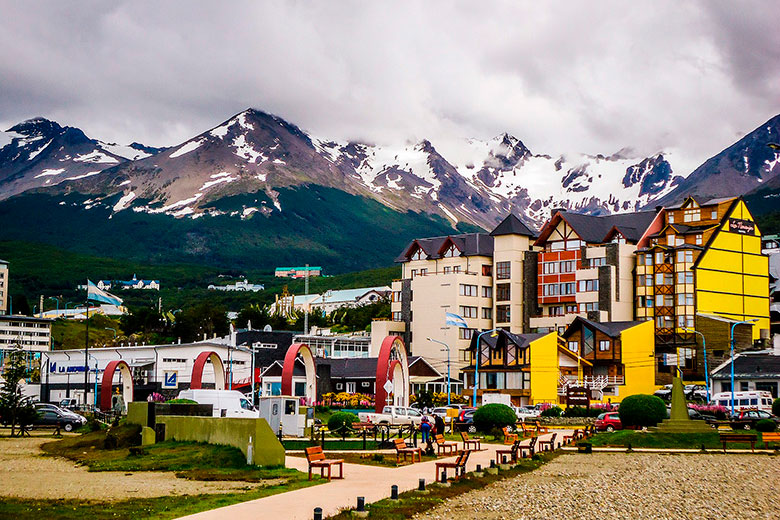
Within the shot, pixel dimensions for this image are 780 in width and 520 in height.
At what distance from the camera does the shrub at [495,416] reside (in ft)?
167

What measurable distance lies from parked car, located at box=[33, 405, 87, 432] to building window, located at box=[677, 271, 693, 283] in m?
59.1

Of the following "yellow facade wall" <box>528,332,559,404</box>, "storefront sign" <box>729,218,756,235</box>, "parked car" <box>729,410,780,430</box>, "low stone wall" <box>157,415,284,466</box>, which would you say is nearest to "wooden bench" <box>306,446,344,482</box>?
"low stone wall" <box>157,415,284,466</box>

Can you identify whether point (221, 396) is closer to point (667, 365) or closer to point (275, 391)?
point (275, 391)

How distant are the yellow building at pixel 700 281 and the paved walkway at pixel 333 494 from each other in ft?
214

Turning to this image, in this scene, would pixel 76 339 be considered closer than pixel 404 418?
No

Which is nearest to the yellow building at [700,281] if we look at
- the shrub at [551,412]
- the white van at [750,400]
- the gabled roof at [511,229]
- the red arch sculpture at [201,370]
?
the gabled roof at [511,229]

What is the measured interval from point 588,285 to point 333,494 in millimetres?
82165

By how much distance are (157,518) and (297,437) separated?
25328 millimetres

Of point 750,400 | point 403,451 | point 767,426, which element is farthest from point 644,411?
point 403,451

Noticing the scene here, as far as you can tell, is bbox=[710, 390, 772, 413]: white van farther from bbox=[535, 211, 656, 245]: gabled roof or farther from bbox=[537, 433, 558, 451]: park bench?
bbox=[535, 211, 656, 245]: gabled roof

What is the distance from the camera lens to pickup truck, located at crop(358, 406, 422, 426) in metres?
57.8

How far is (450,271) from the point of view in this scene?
4555 inches

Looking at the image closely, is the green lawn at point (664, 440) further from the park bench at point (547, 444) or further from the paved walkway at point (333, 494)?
the paved walkway at point (333, 494)

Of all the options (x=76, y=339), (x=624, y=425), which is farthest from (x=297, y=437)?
(x=76, y=339)
